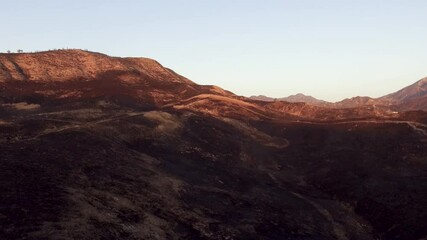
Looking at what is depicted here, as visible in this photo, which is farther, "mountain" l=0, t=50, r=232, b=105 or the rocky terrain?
"mountain" l=0, t=50, r=232, b=105

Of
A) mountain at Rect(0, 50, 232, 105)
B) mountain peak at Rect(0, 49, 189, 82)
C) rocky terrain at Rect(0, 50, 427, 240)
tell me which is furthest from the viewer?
mountain peak at Rect(0, 49, 189, 82)

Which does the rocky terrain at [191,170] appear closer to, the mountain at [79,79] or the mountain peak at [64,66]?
the mountain at [79,79]

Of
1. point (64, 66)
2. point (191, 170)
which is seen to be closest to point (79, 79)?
point (64, 66)

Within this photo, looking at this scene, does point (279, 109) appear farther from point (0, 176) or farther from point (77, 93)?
point (0, 176)

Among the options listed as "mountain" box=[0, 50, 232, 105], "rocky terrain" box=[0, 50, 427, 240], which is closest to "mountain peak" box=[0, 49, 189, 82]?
"mountain" box=[0, 50, 232, 105]

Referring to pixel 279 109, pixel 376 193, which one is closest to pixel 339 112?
pixel 279 109

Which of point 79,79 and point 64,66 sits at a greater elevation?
point 64,66

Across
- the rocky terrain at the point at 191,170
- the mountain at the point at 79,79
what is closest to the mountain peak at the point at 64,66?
the mountain at the point at 79,79

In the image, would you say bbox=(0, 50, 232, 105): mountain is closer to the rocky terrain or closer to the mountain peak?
the mountain peak

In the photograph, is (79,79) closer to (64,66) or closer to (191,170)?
(64,66)
